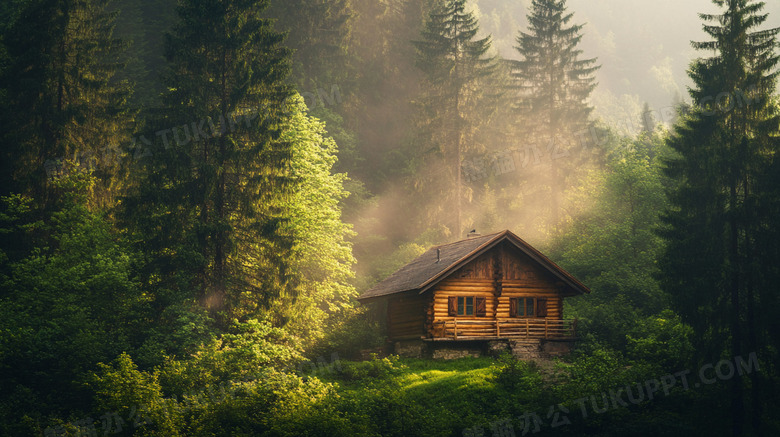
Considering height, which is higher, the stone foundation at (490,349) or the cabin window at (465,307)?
the cabin window at (465,307)

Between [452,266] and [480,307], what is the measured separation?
3.15 metres

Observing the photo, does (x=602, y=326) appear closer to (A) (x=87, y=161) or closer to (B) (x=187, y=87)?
(B) (x=187, y=87)

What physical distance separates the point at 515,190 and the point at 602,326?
1033 inches

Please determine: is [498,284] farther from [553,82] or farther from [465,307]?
[553,82]

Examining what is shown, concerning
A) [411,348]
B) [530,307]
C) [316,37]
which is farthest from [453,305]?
[316,37]

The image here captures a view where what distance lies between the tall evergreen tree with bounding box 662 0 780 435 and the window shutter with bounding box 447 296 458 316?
11008 millimetres

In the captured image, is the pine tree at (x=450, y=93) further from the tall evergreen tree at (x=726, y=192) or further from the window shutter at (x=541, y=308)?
the tall evergreen tree at (x=726, y=192)

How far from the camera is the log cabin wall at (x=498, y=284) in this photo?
3127 cm

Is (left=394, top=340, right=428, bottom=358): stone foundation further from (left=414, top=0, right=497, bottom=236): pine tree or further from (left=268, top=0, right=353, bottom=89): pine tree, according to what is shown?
(left=268, top=0, right=353, bottom=89): pine tree

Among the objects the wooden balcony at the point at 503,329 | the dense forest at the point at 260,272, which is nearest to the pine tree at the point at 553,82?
the dense forest at the point at 260,272

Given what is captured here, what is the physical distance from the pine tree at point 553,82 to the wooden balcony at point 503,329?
76.2 feet

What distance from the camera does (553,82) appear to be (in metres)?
54.6

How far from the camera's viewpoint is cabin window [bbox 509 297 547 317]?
1277 inches

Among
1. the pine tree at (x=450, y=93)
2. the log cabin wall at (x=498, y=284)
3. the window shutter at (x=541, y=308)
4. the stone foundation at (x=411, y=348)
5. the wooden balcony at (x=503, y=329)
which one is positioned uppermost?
the pine tree at (x=450, y=93)
